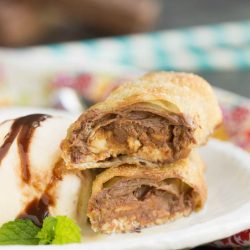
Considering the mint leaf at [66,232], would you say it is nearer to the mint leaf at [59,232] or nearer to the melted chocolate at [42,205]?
the mint leaf at [59,232]

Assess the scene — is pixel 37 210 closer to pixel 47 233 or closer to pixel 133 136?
pixel 47 233

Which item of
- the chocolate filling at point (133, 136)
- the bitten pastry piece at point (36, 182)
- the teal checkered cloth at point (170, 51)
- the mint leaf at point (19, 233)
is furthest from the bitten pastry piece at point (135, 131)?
the teal checkered cloth at point (170, 51)

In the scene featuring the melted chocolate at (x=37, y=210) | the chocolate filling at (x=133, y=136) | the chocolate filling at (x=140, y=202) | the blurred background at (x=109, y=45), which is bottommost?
the blurred background at (x=109, y=45)

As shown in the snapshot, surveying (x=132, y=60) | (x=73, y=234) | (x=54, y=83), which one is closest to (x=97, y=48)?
(x=132, y=60)

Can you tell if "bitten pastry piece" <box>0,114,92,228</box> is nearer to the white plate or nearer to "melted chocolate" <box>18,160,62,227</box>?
"melted chocolate" <box>18,160,62,227</box>

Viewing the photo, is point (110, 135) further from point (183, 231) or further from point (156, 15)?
point (156, 15)

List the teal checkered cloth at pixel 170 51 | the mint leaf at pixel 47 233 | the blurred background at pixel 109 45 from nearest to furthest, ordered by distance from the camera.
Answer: the mint leaf at pixel 47 233, the blurred background at pixel 109 45, the teal checkered cloth at pixel 170 51
